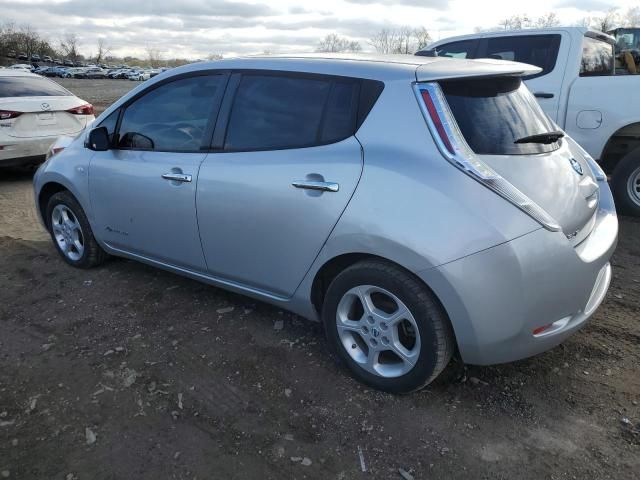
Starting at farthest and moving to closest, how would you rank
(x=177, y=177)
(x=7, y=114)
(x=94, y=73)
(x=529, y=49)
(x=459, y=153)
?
(x=94, y=73) < (x=7, y=114) < (x=529, y=49) < (x=177, y=177) < (x=459, y=153)

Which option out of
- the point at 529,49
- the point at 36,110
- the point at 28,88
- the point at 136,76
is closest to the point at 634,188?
the point at 529,49

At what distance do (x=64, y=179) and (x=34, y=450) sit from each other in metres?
2.51

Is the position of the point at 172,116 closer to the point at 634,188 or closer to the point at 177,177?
the point at 177,177

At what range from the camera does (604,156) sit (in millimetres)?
6242

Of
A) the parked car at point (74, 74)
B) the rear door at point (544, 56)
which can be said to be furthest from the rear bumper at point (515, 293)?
the parked car at point (74, 74)

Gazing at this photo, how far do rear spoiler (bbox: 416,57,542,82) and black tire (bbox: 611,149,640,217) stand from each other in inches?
130

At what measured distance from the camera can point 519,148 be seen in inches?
109

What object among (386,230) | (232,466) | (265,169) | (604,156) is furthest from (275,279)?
(604,156)

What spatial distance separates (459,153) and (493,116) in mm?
408

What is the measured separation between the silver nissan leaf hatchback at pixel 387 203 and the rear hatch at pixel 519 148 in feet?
0.03

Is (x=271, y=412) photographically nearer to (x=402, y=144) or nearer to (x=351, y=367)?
(x=351, y=367)

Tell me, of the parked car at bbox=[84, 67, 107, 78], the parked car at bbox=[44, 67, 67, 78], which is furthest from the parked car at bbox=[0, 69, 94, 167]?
the parked car at bbox=[84, 67, 107, 78]

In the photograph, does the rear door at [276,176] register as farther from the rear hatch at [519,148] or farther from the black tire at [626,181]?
the black tire at [626,181]

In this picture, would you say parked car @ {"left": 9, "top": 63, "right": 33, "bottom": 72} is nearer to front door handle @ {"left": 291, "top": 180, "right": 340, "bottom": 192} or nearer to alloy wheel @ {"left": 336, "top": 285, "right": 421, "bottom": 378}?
front door handle @ {"left": 291, "top": 180, "right": 340, "bottom": 192}
